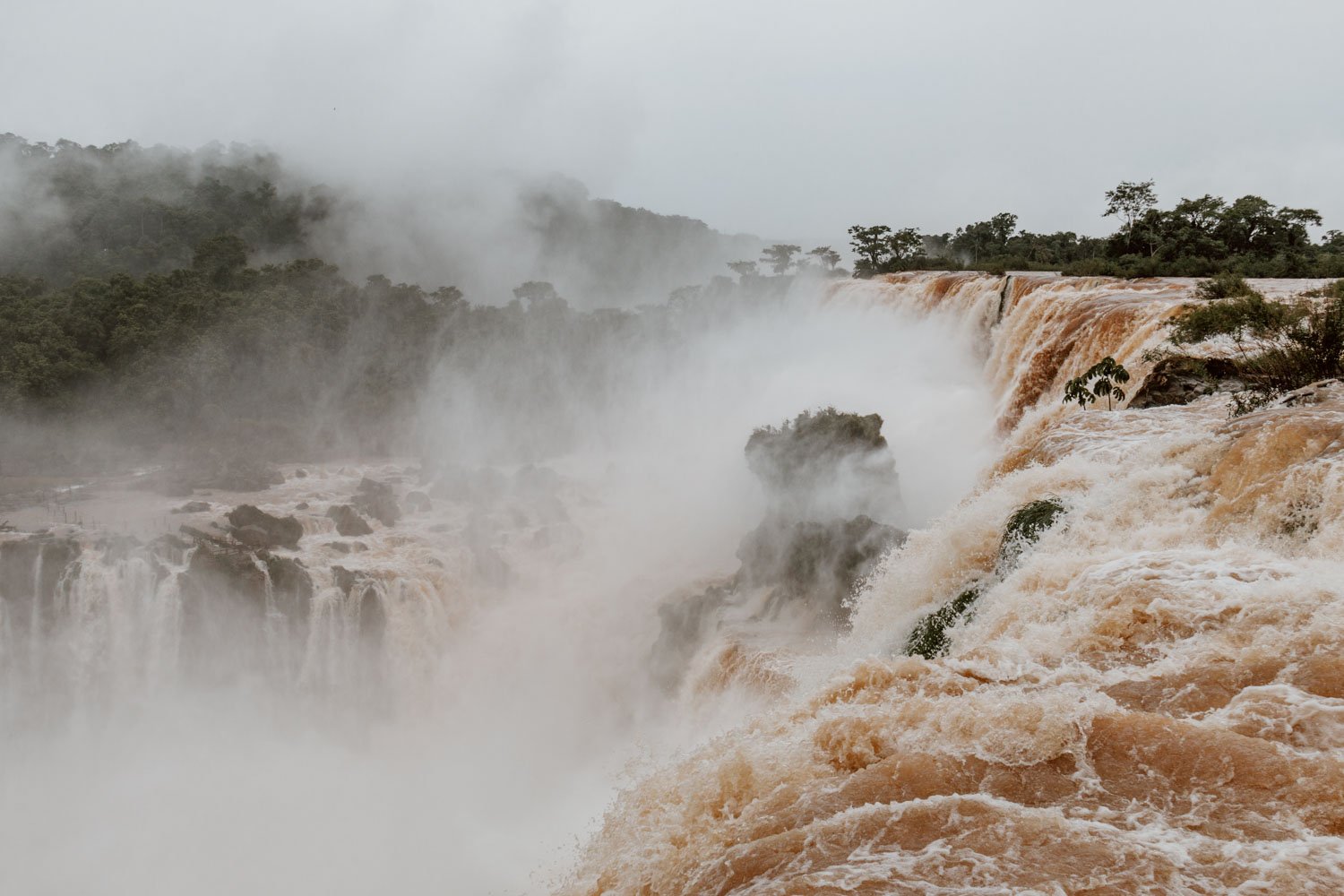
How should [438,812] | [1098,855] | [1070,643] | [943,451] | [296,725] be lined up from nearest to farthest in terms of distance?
[1098,855] → [1070,643] → [438,812] → [296,725] → [943,451]

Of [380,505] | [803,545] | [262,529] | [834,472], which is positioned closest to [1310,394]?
[803,545]

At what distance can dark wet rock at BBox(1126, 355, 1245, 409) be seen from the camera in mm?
10586

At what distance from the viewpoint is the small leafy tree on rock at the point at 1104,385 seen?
34.8 feet

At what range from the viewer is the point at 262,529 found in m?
18.5

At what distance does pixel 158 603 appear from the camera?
54.2ft

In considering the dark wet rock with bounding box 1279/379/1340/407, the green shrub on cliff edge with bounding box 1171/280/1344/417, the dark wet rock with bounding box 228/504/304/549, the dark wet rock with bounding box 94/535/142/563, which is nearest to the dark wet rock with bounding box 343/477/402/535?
the dark wet rock with bounding box 228/504/304/549

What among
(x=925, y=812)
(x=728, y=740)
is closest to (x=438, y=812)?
(x=728, y=740)

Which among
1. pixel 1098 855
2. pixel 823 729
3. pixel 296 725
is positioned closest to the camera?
pixel 1098 855

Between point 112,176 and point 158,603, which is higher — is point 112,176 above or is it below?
above

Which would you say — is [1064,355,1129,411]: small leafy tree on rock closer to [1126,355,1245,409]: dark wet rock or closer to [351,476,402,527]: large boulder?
[1126,355,1245,409]: dark wet rock

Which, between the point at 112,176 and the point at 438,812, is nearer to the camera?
the point at 438,812

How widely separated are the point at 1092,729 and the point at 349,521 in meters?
19.1

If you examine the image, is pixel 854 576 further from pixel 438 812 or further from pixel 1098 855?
pixel 1098 855

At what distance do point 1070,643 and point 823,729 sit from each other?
1.86 meters
